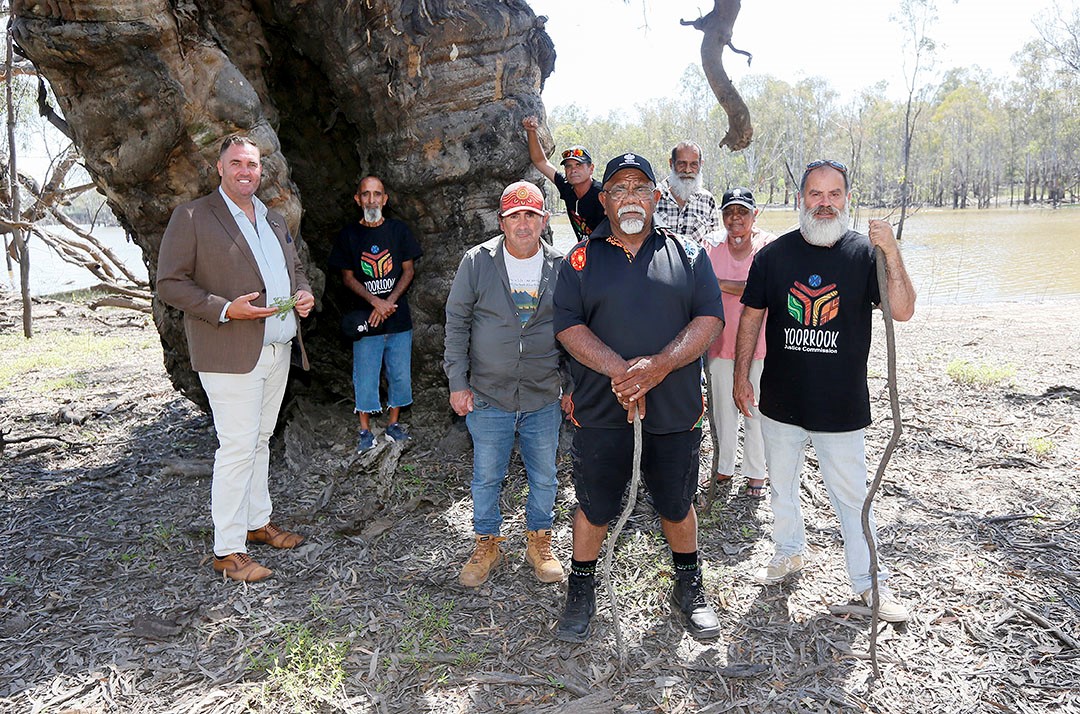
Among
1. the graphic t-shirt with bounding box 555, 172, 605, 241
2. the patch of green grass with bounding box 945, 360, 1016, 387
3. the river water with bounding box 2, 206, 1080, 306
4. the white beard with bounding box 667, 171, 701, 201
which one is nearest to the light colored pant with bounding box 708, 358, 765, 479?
the white beard with bounding box 667, 171, 701, 201

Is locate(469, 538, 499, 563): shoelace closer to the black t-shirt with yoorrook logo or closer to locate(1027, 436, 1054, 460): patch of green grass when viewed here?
the black t-shirt with yoorrook logo

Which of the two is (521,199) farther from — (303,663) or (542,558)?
(303,663)

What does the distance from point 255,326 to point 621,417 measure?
195cm

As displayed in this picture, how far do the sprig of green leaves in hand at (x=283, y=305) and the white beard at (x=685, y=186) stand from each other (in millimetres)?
2622

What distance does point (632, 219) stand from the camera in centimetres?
312

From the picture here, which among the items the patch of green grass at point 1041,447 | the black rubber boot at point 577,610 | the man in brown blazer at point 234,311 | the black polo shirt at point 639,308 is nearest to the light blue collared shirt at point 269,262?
the man in brown blazer at point 234,311

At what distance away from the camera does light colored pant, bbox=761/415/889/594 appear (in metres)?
3.34

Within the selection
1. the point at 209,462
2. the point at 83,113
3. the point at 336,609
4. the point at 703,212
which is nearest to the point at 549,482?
the point at 336,609

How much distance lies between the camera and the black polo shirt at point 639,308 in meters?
3.10

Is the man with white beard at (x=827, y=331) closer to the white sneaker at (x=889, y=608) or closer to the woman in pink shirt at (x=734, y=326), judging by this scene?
the white sneaker at (x=889, y=608)

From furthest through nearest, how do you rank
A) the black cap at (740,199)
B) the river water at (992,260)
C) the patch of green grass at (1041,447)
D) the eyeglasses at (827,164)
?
1. the river water at (992,260)
2. the patch of green grass at (1041,447)
3. the black cap at (740,199)
4. the eyeglasses at (827,164)

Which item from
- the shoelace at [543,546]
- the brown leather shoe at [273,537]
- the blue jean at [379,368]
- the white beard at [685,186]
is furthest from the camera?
the blue jean at [379,368]

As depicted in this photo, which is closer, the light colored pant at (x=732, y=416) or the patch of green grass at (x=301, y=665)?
the patch of green grass at (x=301, y=665)

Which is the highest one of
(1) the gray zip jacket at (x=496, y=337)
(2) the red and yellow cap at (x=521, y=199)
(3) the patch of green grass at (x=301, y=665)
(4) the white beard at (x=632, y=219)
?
(2) the red and yellow cap at (x=521, y=199)
